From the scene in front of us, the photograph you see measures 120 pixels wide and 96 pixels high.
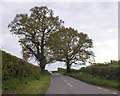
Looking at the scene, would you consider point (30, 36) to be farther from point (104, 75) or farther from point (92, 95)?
point (92, 95)

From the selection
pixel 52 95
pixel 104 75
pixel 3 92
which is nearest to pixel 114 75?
pixel 104 75

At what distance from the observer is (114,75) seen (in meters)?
35.7

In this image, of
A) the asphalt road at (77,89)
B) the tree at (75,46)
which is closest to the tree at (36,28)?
the tree at (75,46)

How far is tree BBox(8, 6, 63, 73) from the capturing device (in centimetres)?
7462

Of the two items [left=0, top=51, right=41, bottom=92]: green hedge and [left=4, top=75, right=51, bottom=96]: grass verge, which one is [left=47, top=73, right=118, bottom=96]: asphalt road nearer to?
[left=4, top=75, right=51, bottom=96]: grass verge

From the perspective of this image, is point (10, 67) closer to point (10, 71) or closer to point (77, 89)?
point (10, 71)

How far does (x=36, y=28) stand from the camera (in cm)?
7419

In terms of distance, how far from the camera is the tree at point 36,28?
7462cm

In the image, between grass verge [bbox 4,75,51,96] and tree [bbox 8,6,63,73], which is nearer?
grass verge [bbox 4,75,51,96]


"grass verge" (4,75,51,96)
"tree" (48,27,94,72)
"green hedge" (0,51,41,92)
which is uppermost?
"tree" (48,27,94,72)

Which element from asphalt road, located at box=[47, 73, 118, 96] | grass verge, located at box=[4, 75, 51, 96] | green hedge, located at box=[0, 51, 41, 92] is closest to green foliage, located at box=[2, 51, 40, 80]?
green hedge, located at box=[0, 51, 41, 92]

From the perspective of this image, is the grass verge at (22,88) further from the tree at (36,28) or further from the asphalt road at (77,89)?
the tree at (36,28)

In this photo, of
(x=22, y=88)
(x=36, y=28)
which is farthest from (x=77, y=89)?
(x=36, y=28)

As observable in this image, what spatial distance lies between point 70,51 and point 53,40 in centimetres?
2098
